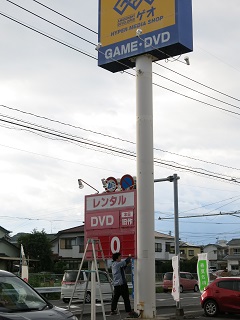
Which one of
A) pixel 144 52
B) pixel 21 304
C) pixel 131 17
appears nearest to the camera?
pixel 21 304

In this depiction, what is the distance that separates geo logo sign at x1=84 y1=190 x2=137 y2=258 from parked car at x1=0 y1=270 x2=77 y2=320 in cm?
554

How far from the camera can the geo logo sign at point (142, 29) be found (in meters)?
15.1

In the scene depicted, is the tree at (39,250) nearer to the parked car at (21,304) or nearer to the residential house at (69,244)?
the residential house at (69,244)

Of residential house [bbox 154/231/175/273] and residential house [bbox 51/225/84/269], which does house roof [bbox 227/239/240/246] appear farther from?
residential house [bbox 51/225/84/269]

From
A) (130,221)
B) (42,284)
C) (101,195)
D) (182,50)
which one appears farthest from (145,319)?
(42,284)

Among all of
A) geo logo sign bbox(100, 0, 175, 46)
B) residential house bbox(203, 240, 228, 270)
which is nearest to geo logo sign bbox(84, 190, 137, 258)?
geo logo sign bbox(100, 0, 175, 46)

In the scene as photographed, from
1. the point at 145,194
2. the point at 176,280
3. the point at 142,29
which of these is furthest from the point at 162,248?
the point at 142,29

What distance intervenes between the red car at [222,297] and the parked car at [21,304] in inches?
434

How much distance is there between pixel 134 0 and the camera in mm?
16125

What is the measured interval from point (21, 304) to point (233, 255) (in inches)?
3541

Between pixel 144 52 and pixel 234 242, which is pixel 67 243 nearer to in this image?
pixel 234 242

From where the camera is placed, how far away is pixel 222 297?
17547 millimetres

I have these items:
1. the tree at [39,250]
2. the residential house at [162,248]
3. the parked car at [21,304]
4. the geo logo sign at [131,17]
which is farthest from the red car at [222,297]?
the residential house at [162,248]

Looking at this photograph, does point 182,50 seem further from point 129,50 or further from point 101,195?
point 101,195
